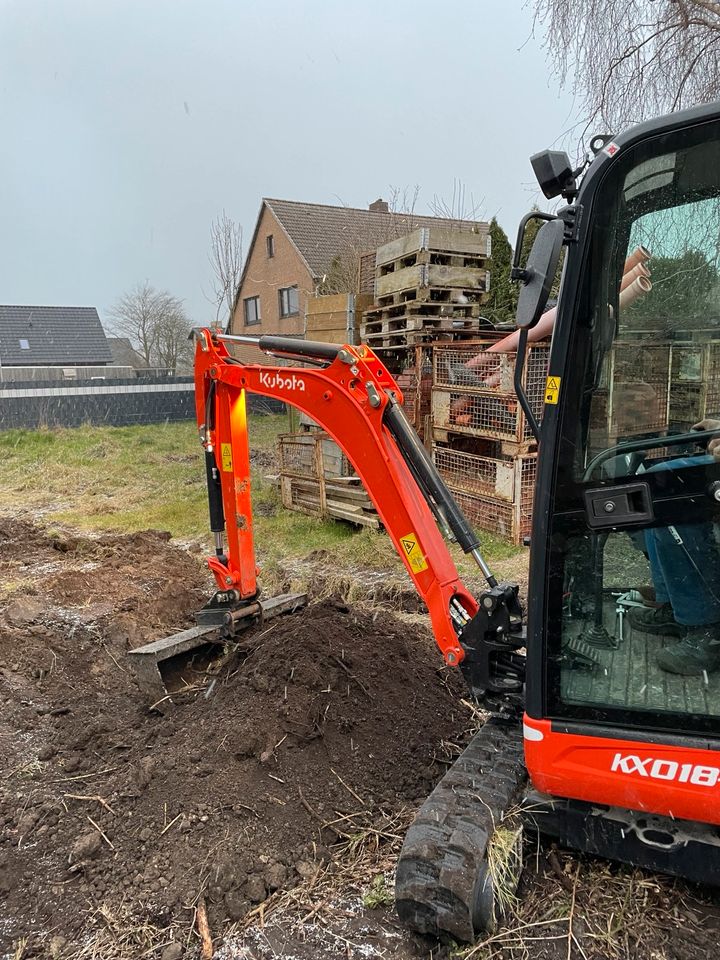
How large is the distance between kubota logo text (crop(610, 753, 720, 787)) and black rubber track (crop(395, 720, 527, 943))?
1.47 ft

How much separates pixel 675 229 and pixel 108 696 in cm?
395

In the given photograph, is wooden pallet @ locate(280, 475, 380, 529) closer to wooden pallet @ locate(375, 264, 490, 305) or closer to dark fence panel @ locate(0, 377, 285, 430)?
wooden pallet @ locate(375, 264, 490, 305)

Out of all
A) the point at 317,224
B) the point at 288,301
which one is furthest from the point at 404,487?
the point at 317,224

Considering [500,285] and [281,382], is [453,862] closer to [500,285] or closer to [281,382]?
[281,382]

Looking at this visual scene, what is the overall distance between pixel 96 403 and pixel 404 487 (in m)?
16.5

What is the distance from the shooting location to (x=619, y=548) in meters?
2.24

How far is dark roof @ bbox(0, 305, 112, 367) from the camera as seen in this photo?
3403 centimetres

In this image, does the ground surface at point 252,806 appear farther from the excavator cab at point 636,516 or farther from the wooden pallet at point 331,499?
the wooden pallet at point 331,499

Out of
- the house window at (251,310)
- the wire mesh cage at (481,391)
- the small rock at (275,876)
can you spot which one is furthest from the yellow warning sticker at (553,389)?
the house window at (251,310)

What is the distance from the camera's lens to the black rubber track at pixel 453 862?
2.18 meters

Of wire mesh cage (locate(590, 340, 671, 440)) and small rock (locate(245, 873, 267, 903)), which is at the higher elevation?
wire mesh cage (locate(590, 340, 671, 440))

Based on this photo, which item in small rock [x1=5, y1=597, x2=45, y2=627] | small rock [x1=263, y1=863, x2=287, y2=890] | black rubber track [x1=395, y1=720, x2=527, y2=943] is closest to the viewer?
black rubber track [x1=395, y1=720, x2=527, y2=943]

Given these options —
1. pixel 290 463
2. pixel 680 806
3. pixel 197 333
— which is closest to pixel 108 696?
pixel 197 333

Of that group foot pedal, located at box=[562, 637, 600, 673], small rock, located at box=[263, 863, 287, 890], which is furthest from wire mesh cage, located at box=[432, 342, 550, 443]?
small rock, located at box=[263, 863, 287, 890]
